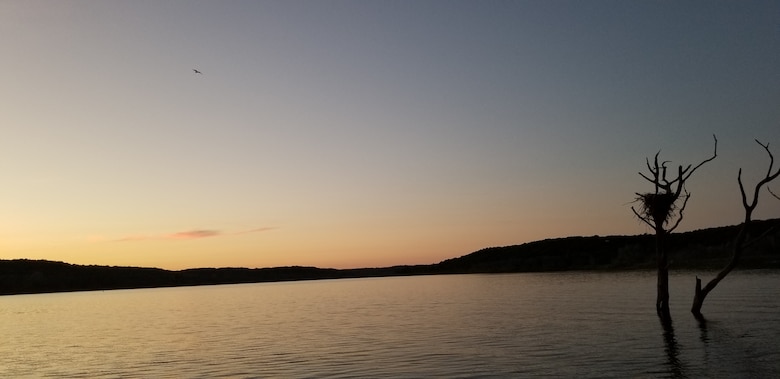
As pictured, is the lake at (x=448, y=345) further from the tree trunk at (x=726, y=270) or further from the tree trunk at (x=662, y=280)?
the tree trunk at (x=726, y=270)

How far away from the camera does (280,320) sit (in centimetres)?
4750

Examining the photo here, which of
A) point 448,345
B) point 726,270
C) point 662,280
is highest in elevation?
point 726,270

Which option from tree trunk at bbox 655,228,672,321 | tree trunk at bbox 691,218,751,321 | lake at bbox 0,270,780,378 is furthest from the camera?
tree trunk at bbox 655,228,672,321

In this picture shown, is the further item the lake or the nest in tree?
the nest in tree

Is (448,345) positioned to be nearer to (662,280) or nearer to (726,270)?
(662,280)

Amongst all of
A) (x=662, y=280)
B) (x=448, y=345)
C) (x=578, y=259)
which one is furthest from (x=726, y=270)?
(x=578, y=259)

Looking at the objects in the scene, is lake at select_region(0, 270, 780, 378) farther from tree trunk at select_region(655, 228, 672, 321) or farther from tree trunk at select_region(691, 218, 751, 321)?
tree trunk at select_region(691, 218, 751, 321)

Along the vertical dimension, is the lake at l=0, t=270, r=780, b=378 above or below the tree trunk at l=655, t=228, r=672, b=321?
below

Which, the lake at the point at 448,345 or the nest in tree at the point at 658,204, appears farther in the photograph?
the nest in tree at the point at 658,204

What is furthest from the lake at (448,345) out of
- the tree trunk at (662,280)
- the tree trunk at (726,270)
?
the tree trunk at (726,270)

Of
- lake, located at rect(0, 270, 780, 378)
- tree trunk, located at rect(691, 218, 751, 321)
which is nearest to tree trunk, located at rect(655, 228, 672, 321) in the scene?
lake, located at rect(0, 270, 780, 378)

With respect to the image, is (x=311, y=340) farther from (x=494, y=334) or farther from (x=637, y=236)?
(x=637, y=236)

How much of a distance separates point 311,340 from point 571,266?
129m

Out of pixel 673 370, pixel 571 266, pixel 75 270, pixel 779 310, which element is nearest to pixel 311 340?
pixel 673 370
